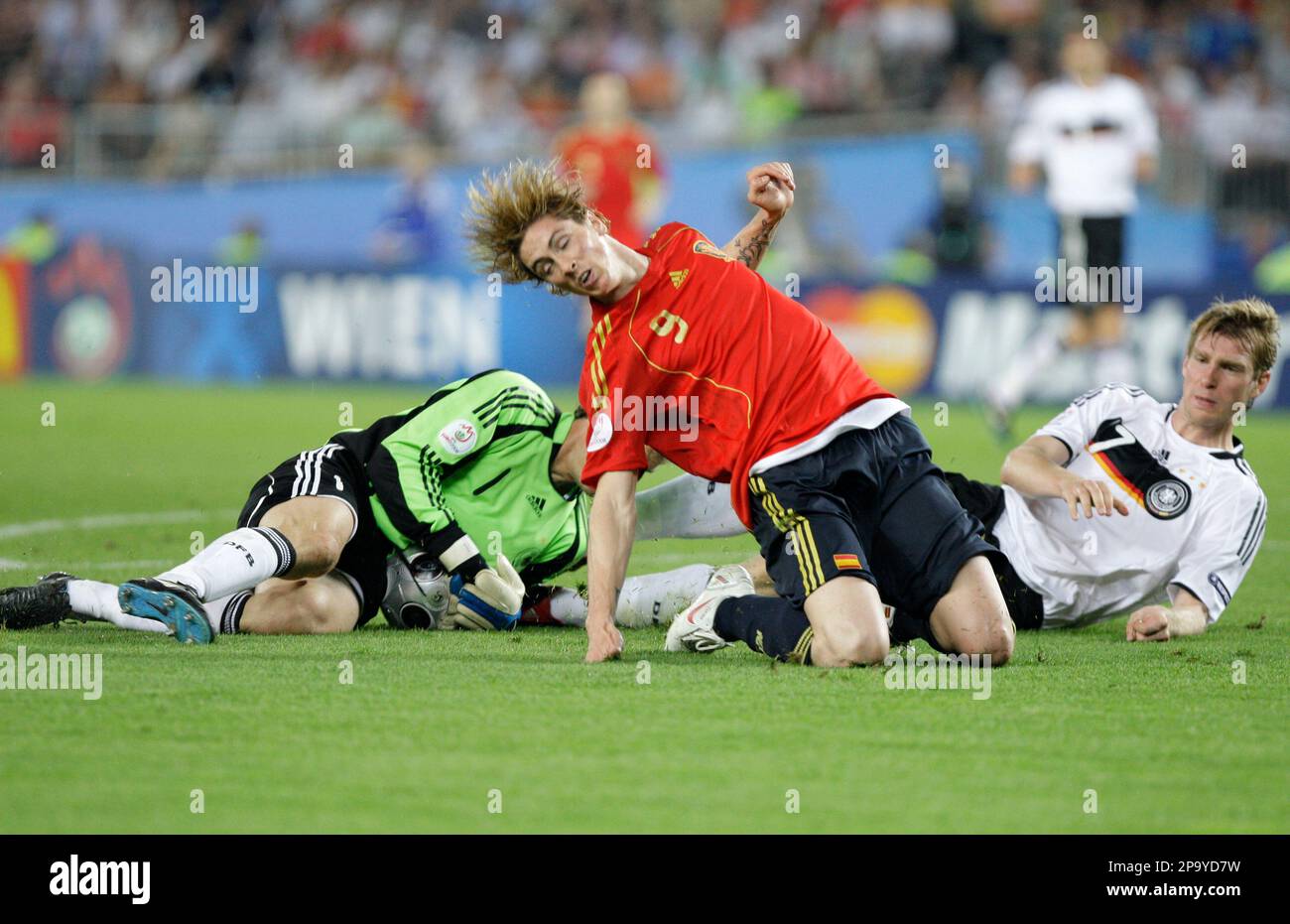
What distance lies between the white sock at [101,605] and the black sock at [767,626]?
1.80m

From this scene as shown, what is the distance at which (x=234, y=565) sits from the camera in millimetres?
5473

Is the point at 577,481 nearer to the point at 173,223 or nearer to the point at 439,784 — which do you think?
the point at 439,784

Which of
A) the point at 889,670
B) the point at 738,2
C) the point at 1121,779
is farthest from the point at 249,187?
the point at 1121,779

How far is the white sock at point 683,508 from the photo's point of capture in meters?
6.60

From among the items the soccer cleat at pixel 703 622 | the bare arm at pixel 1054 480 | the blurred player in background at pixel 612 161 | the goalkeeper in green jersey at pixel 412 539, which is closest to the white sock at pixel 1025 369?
the blurred player in background at pixel 612 161

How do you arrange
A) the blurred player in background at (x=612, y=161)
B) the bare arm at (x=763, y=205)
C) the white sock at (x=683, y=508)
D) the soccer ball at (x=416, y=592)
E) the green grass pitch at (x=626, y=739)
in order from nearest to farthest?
1. the green grass pitch at (x=626, y=739)
2. the bare arm at (x=763, y=205)
3. the soccer ball at (x=416, y=592)
4. the white sock at (x=683, y=508)
5. the blurred player in background at (x=612, y=161)

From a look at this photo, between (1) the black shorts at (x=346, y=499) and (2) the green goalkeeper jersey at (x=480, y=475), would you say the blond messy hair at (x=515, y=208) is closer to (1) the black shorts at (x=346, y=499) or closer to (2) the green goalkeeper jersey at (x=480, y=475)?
(2) the green goalkeeper jersey at (x=480, y=475)

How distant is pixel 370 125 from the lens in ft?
68.0

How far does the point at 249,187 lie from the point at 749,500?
53.8 ft

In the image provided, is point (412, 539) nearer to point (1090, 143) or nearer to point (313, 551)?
point (313, 551)

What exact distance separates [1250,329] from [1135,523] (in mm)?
759

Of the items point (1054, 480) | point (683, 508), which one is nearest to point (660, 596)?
point (683, 508)

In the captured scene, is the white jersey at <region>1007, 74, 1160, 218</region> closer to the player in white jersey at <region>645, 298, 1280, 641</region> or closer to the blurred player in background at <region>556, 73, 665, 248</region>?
the blurred player in background at <region>556, 73, 665, 248</region>

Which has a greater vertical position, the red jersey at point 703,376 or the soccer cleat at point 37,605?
the red jersey at point 703,376
